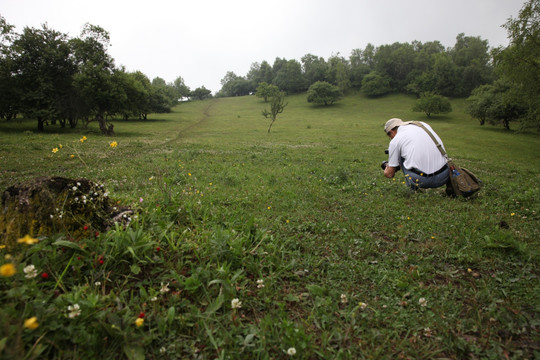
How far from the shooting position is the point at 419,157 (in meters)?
6.63

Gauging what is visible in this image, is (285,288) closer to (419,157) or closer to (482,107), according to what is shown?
(419,157)

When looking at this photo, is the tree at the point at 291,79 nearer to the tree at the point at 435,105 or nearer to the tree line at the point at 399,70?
the tree line at the point at 399,70

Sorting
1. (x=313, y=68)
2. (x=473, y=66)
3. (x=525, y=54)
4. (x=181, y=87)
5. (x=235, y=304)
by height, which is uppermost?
(x=313, y=68)

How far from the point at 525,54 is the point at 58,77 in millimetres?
49021

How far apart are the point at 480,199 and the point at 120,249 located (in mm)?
8380

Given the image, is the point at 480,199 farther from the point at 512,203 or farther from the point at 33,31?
the point at 33,31

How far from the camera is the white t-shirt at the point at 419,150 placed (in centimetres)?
662

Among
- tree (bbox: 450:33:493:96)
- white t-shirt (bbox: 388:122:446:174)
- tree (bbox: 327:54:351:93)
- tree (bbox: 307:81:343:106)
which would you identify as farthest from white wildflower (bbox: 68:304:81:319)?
tree (bbox: 450:33:493:96)

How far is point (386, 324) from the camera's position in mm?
2807

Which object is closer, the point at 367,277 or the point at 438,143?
the point at 367,277

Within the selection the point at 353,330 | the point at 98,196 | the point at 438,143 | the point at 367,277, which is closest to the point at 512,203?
the point at 438,143

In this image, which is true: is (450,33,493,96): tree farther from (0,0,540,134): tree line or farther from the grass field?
the grass field

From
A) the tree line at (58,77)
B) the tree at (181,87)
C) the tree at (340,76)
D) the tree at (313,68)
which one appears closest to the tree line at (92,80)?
→ the tree line at (58,77)

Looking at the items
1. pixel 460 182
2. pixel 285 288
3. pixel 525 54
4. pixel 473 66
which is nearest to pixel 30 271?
pixel 285 288
